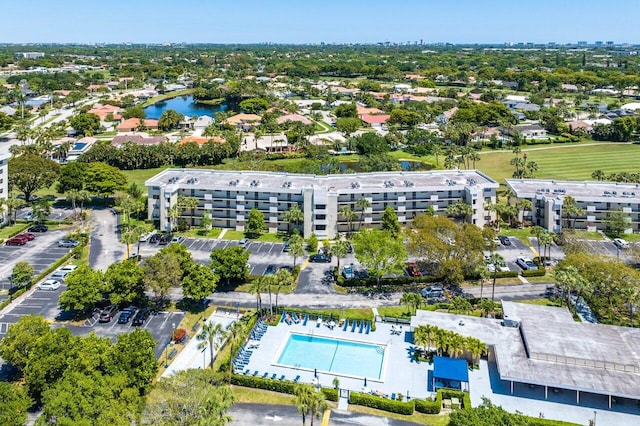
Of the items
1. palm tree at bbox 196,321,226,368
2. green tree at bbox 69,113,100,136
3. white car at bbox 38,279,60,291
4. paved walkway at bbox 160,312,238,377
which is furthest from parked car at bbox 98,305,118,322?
green tree at bbox 69,113,100,136

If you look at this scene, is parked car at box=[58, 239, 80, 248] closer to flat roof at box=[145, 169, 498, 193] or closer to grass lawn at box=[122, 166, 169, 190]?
flat roof at box=[145, 169, 498, 193]

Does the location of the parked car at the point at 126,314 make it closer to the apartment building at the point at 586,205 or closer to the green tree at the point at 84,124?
the apartment building at the point at 586,205

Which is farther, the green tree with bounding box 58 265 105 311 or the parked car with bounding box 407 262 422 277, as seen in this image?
the parked car with bounding box 407 262 422 277

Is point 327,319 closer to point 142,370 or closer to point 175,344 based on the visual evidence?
point 175,344

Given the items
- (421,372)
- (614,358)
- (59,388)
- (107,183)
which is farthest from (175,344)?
(107,183)

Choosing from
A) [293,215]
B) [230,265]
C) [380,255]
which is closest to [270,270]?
[230,265]
